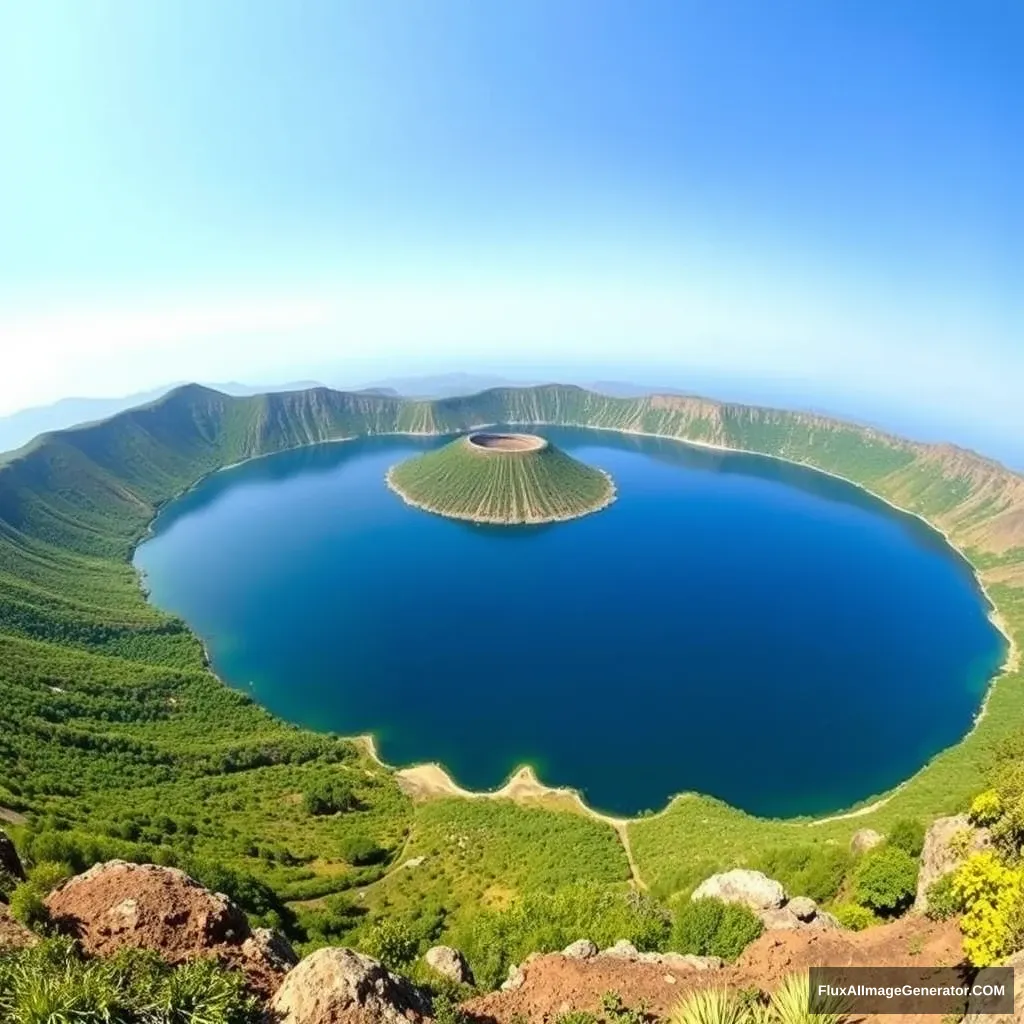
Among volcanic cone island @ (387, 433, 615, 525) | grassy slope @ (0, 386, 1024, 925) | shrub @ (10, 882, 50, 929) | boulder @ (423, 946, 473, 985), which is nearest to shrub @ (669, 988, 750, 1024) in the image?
boulder @ (423, 946, 473, 985)

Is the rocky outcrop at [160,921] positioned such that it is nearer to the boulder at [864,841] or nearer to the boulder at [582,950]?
the boulder at [582,950]

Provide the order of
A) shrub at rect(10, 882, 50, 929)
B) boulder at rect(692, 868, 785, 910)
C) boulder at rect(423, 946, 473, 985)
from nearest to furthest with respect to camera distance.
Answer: shrub at rect(10, 882, 50, 929) → boulder at rect(423, 946, 473, 985) → boulder at rect(692, 868, 785, 910)

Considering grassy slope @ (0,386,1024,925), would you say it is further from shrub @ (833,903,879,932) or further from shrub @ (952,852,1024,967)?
shrub @ (952,852,1024,967)

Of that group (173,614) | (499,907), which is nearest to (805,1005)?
(499,907)

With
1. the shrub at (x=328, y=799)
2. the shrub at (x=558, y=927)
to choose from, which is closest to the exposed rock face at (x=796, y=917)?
the shrub at (x=558, y=927)

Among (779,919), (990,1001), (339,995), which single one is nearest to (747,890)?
(779,919)

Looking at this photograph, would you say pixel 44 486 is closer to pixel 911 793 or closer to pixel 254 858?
pixel 254 858

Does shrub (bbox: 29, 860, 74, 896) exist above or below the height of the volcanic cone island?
below
